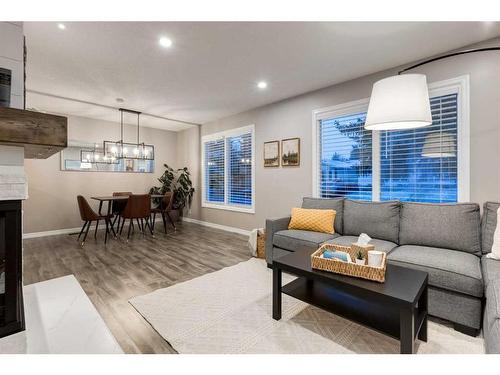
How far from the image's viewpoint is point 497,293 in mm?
1449

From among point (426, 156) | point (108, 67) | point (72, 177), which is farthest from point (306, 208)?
point (72, 177)

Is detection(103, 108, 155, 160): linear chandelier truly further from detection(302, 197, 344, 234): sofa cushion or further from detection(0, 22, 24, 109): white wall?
detection(302, 197, 344, 234): sofa cushion

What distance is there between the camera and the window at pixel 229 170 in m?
5.14

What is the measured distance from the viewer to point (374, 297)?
4.80ft

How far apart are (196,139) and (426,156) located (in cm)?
508

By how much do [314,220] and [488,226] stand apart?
5.27ft

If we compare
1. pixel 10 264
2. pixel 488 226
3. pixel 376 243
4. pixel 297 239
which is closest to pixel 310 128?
pixel 297 239

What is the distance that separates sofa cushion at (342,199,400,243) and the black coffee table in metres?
1.01

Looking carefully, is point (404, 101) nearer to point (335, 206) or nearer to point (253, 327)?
point (335, 206)

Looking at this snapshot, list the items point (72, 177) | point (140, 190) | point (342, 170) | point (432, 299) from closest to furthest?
point (432, 299) → point (342, 170) → point (72, 177) → point (140, 190)

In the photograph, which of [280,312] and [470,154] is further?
[470,154]

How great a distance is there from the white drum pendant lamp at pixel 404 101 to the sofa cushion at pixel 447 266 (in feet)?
3.68

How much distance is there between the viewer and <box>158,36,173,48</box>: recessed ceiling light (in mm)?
2506

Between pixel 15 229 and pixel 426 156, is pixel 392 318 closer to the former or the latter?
pixel 426 156
